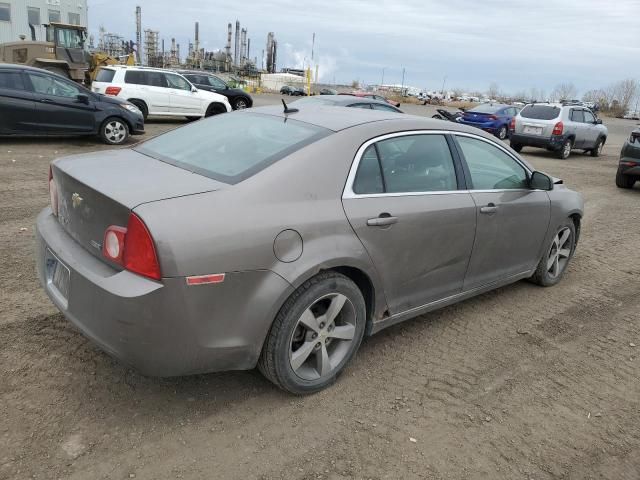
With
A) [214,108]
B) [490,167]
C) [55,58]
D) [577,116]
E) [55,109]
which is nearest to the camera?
[490,167]

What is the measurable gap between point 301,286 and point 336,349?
22.4 inches

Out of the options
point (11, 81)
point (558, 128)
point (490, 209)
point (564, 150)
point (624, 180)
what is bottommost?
point (564, 150)

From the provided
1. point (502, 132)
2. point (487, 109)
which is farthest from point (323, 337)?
point (487, 109)

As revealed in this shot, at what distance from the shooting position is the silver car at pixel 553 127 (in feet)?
50.9

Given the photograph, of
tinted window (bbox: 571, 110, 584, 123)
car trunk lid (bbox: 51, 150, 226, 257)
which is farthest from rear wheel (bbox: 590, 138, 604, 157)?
car trunk lid (bbox: 51, 150, 226, 257)

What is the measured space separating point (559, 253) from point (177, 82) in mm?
14526

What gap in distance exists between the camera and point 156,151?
3.45m

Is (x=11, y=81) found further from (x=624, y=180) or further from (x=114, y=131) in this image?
(x=624, y=180)

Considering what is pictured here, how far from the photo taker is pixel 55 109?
1086cm

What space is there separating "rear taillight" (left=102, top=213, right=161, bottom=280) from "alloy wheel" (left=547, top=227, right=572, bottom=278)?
12.3 ft

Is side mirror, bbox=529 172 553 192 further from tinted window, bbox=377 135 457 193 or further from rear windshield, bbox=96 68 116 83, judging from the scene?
rear windshield, bbox=96 68 116 83

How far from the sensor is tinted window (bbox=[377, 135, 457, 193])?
335 cm

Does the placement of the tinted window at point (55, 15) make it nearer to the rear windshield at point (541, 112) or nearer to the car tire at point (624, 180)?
the rear windshield at point (541, 112)

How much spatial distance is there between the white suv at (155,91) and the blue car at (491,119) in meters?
8.93
